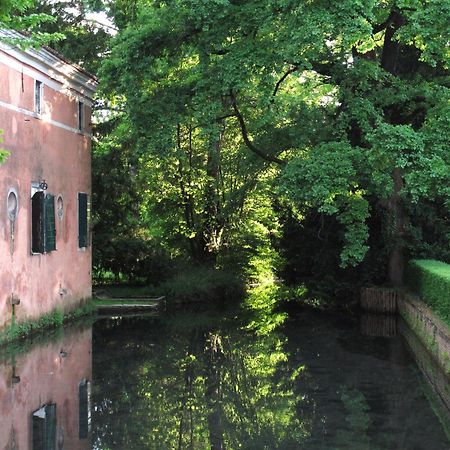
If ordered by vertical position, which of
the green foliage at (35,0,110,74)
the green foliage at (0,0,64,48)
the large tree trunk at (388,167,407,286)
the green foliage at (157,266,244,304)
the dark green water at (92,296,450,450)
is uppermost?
the green foliage at (35,0,110,74)

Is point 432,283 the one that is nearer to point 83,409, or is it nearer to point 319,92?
point 83,409

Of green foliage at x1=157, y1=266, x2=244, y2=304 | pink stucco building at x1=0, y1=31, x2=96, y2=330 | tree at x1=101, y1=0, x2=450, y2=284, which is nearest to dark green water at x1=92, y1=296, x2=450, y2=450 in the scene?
pink stucco building at x1=0, y1=31, x2=96, y2=330

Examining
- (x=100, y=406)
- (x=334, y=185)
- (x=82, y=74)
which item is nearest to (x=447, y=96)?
(x=334, y=185)

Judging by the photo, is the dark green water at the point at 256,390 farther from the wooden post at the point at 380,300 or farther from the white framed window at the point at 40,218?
the wooden post at the point at 380,300

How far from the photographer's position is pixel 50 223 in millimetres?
18609

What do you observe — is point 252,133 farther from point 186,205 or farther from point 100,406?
point 100,406

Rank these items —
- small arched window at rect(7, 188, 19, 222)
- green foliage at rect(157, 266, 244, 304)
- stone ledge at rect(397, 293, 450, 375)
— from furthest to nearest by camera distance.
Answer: green foliage at rect(157, 266, 244, 304) → small arched window at rect(7, 188, 19, 222) → stone ledge at rect(397, 293, 450, 375)

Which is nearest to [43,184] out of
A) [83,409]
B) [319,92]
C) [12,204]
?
[12,204]

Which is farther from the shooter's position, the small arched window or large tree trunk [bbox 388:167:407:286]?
large tree trunk [bbox 388:167:407:286]

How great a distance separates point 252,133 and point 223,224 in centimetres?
495

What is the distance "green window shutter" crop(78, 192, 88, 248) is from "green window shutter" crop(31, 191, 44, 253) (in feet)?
11.7

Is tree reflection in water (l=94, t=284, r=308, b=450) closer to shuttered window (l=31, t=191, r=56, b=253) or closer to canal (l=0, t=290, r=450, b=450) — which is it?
canal (l=0, t=290, r=450, b=450)

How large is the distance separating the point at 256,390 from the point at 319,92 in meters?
14.8

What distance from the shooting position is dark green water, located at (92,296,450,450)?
9.02 m
